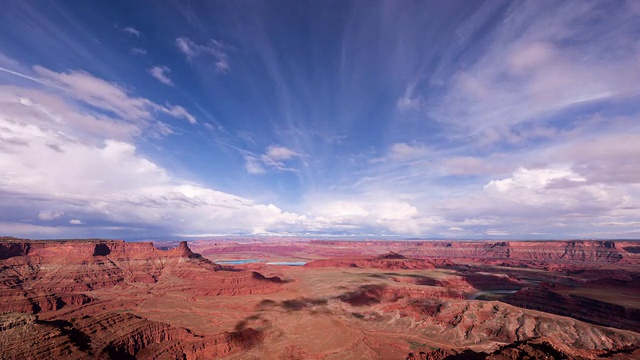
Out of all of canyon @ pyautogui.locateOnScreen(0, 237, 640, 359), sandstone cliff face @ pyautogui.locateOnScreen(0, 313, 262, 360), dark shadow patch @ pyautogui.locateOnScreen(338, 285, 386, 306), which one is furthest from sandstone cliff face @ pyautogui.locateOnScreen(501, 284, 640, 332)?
sandstone cliff face @ pyautogui.locateOnScreen(0, 313, 262, 360)

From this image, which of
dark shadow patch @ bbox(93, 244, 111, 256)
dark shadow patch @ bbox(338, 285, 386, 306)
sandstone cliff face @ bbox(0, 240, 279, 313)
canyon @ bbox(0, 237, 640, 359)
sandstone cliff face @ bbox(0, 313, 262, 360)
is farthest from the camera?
dark shadow patch @ bbox(93, 244, 111, 256)

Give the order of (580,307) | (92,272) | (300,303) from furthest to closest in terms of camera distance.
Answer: (92,272)
(300,303)
(580,307)

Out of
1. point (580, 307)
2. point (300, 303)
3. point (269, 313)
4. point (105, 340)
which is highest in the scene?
point (105, 340)

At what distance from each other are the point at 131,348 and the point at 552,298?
134374 mm

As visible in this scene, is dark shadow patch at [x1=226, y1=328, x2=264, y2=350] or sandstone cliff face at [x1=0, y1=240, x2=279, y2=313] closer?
dark shadow patch at [x1=226, y1=328, x2=264, y2=350]

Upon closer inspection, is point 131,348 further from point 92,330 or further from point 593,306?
point 593,306

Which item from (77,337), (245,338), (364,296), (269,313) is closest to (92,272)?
(269,313)

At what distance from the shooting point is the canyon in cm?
4466

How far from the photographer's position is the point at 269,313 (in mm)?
90562

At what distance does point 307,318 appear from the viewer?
78.8 metres

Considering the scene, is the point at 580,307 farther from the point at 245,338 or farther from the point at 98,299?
the point at 98,299

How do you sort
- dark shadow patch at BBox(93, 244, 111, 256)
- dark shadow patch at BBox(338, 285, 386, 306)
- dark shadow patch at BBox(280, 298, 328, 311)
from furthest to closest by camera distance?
dark shadow patch at BBox(93, 244, 111, 256), dark shadow patch at BBox(338, 285, 386, 306), dark shadow patch at BBox(280, 298, 328, 311)

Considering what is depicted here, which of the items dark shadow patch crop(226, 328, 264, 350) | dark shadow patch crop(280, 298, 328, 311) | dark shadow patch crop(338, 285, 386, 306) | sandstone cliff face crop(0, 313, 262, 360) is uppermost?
sandstone cliff face crop(0, 313, 262, 360)

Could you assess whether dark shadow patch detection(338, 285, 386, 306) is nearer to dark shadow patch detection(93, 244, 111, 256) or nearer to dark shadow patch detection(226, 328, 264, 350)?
dark shadow patch detection(226, 328, 264, 350)
